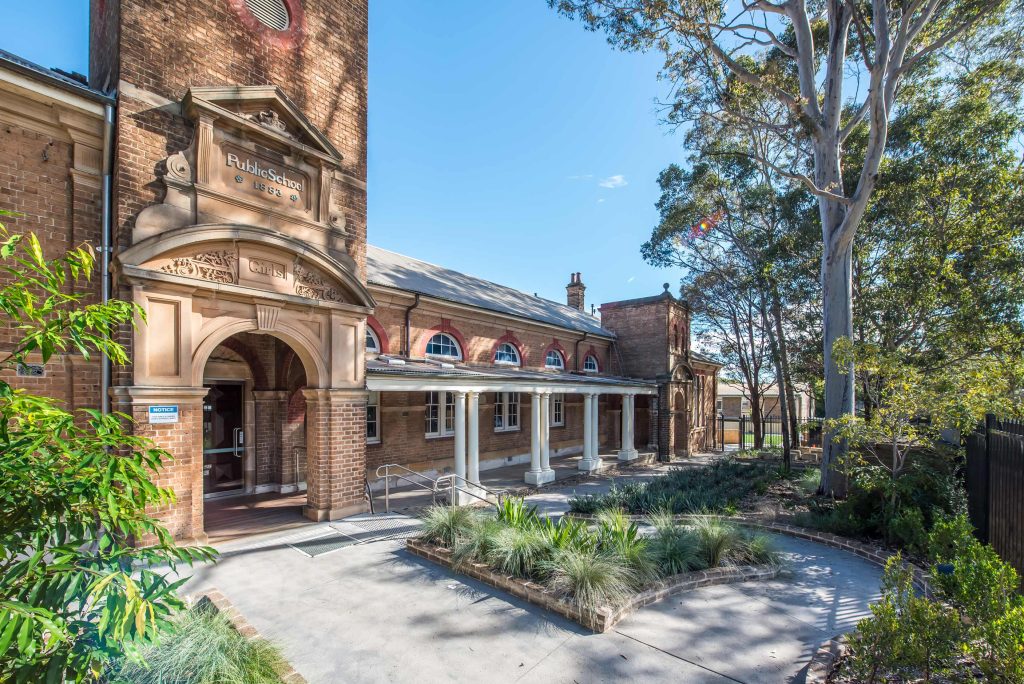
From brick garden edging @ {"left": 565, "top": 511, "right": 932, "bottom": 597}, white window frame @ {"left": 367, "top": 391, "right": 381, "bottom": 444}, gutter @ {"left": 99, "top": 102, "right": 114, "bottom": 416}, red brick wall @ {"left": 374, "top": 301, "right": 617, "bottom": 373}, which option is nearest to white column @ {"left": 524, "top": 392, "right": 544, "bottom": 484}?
red brick wall @ {"left": 374, "top": 301, "right": 617, "bottom": 373}

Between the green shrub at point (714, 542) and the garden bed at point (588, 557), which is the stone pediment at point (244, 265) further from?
the green shrub at point (714, 542)

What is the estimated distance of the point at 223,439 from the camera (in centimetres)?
1030

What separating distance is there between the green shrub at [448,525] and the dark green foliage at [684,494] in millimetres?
3152

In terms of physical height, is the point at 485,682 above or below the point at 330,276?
below

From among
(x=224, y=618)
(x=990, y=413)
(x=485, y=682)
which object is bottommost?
(x=485, y=682)

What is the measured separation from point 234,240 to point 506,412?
1096 cm

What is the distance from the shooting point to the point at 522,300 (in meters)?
20.7

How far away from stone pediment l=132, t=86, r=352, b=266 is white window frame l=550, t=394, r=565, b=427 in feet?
40.0

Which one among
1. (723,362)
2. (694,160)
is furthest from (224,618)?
(723,362)

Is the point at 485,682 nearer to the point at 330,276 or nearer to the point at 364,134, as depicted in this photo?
the point at 330,276

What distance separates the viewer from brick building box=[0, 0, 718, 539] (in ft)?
21.2

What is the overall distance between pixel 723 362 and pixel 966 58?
15.0 meters

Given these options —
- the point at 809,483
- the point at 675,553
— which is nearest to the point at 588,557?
the point at 675,553

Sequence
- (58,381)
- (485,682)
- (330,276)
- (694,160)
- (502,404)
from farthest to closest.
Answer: (694,160)
(502,404)
(330,276)
(58,381)
(485,682)
